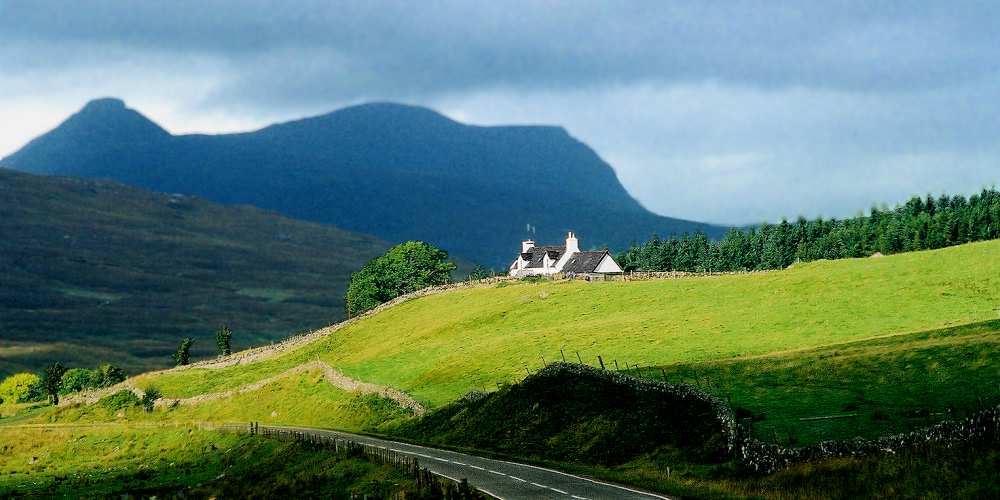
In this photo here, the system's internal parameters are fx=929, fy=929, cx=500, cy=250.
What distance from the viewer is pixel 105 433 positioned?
4050 inches

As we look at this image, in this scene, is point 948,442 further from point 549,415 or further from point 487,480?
point 549,415

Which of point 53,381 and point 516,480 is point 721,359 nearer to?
point 516,480

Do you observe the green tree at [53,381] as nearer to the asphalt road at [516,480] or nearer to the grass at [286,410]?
the grass at [286,410]

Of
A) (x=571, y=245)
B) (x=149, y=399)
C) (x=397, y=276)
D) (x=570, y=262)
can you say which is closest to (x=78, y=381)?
(x=149, y=399)

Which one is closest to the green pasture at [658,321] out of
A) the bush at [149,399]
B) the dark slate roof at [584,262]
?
the bush at [149,399]

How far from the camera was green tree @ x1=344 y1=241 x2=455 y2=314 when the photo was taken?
185975 millimetres

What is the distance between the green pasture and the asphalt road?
26.4 m

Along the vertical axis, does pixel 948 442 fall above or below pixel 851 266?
below

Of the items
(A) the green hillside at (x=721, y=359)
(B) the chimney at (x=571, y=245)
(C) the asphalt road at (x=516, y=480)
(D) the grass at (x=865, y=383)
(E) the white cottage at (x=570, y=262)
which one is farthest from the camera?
(B) the chimney at (x=571, y=245)

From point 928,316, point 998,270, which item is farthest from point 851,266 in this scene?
point 928,316

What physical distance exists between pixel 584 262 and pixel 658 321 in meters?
73.5

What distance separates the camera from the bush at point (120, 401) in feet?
422

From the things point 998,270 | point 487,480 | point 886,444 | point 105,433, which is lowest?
A: point 105,433

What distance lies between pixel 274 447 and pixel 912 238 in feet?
410
